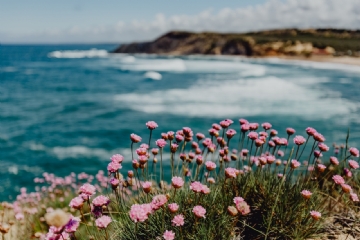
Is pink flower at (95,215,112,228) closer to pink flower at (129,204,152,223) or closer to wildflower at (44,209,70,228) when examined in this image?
pink flower at (129,204,152,223)

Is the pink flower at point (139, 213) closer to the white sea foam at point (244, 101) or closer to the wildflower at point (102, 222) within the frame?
the wildflower at point (102, 222)

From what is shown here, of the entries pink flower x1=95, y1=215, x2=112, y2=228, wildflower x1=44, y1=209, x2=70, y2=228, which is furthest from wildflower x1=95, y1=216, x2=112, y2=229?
wildflower x1=44, y1=209, x2=70, y2=228

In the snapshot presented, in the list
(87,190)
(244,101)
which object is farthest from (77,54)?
(87,190)

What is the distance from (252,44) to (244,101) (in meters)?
58.6

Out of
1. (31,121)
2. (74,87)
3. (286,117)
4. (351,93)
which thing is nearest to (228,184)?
(286,117)

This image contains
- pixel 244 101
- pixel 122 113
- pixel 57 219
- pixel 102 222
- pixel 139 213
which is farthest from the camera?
pixel 244 101

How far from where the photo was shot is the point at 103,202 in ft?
8.12

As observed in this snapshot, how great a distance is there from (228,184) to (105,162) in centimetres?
1128

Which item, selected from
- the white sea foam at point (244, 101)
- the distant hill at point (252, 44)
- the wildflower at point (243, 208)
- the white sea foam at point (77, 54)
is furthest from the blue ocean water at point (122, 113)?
the white sea foam at point (77, 54)

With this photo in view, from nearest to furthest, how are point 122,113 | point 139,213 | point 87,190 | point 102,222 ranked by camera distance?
point 139,213
point 102,222
point 87,190
point 122,113

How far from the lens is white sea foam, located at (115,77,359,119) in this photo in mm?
22641

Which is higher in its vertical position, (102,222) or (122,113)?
(102,222)

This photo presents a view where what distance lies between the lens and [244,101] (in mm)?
26938

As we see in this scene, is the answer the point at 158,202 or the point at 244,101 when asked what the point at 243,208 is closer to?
the point at 158,202
